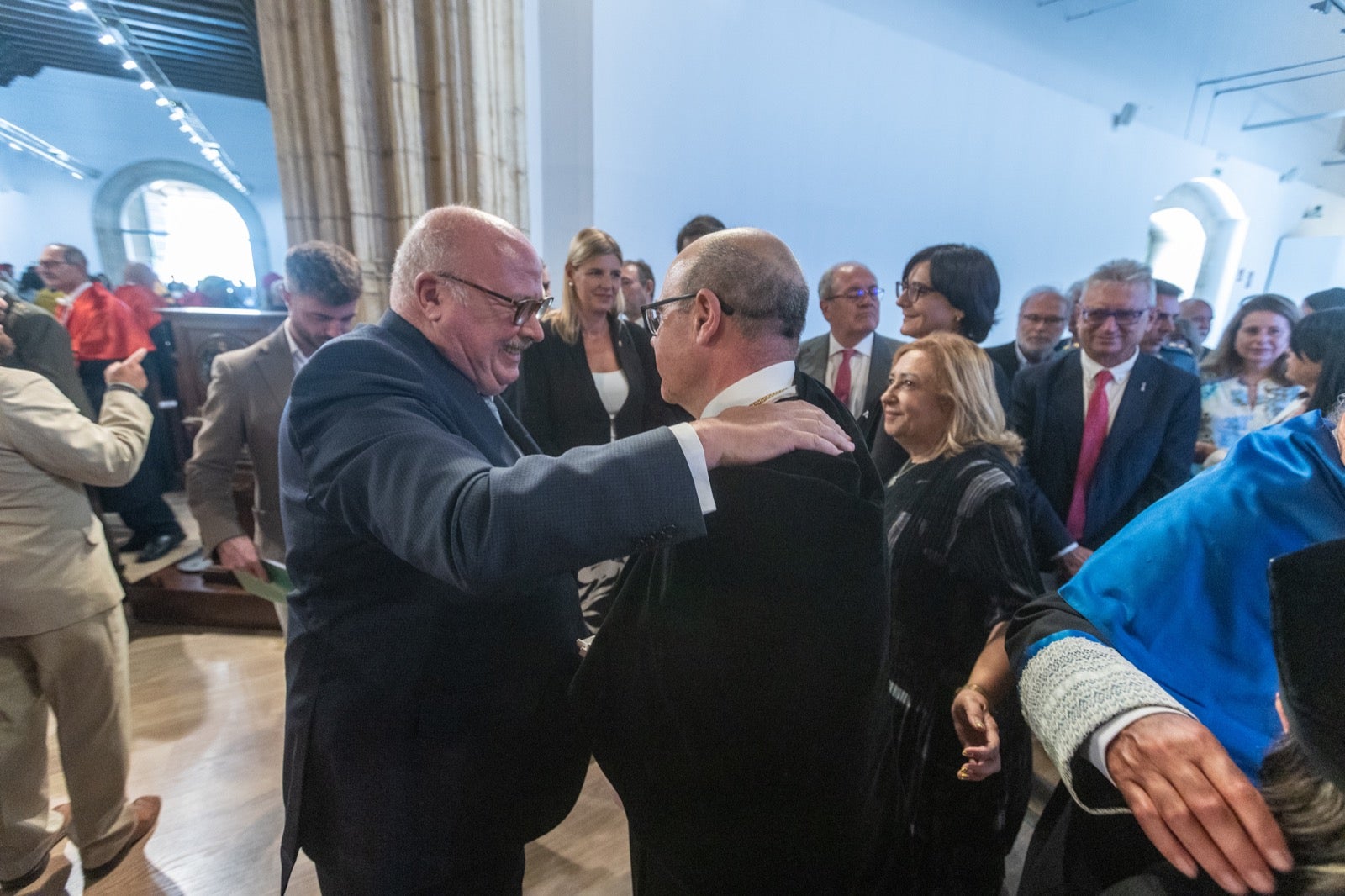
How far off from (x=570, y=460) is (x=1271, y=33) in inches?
435

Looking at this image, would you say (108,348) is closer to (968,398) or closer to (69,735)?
(69,735)

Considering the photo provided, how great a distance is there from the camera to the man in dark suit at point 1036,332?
3350 millimetres

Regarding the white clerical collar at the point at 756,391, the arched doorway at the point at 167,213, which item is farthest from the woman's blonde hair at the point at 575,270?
the arched doorway at the point at 167,213

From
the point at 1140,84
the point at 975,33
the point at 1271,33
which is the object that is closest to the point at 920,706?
the point at 975,33

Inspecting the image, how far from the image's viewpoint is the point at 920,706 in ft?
5.20

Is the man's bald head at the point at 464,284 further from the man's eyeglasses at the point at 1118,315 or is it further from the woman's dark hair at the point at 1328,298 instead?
the woman's dark hair at the point at 1328,298

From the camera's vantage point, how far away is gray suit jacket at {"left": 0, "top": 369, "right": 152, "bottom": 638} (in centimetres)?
159

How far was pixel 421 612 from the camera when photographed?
3.38 feet

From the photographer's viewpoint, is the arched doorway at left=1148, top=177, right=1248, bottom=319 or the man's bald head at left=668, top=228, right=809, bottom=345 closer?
the man's bald head at left=668, top=228, right=809, bottom=345

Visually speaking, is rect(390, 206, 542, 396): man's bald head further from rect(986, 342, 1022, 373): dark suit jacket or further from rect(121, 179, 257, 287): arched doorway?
rect(121, 179, 257, 287): arched doorway

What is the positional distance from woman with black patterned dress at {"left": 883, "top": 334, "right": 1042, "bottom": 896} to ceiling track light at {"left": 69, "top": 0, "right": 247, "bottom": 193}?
7481 millimetres

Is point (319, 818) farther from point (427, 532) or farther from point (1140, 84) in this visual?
point (1140, 84)

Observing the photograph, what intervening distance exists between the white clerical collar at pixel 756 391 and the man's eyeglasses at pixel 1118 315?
2.03 m

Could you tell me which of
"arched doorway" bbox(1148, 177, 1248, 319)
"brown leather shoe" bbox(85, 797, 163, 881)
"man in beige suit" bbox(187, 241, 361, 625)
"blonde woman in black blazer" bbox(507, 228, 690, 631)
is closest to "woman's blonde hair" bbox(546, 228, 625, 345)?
"blonde woman in black blazer" bbox(507, 228, 690, 631)
